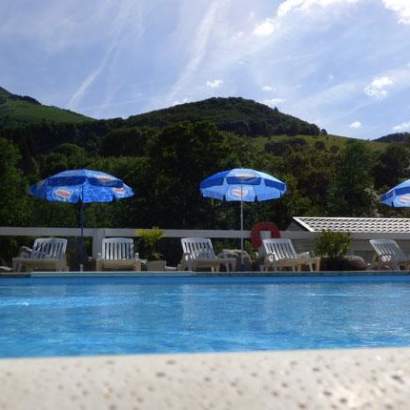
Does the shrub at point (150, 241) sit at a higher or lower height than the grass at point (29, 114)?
lower

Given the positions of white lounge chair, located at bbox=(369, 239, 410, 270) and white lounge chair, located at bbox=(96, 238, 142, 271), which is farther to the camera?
white lounge chair, located at bbox=(369, 239, 410, 270)

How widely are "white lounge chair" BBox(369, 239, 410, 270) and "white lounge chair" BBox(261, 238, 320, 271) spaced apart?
154cm

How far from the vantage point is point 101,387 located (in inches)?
33.7

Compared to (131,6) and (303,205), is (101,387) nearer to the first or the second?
(131,6)

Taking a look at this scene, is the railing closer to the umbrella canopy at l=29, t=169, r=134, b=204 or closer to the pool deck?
the umbrella canopy at l=29, t=169, r=134, b=204

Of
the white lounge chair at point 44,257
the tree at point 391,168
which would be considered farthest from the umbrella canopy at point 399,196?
the tree at point 391,168

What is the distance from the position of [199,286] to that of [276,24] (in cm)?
863

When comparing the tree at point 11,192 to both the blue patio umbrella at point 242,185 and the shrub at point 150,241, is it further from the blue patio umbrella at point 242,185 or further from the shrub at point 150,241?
the blue patio umbrella at point 242,185

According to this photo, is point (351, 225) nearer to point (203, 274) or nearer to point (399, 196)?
point (399, 196)

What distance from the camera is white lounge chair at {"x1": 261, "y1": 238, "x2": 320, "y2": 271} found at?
13766 millimetres

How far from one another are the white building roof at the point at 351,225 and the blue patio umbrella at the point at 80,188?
496 cm

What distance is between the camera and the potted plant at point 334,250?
47.0ft

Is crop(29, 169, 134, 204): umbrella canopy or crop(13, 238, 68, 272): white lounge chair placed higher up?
crop(29, 169, 134, 204): umbrella canopy

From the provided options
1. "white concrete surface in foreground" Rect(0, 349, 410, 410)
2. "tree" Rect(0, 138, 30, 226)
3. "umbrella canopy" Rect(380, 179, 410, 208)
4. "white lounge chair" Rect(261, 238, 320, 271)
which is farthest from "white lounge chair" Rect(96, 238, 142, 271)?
"white concrete surface in foreground" Rect(0, 349, 410, 410)
